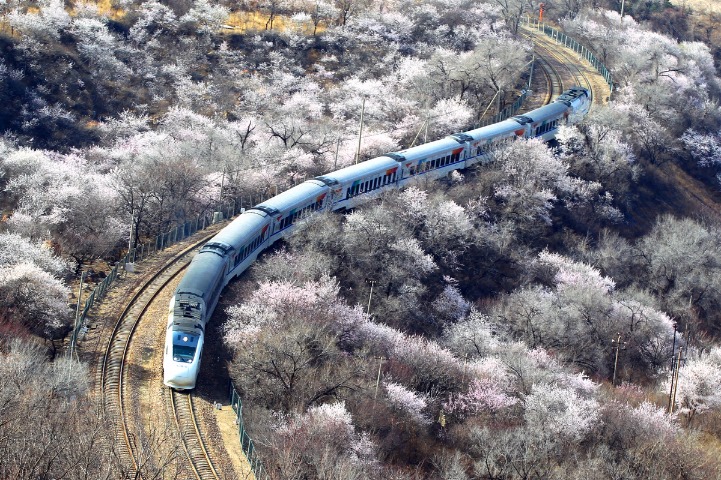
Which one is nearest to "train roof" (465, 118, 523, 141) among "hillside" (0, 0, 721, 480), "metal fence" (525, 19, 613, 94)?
"hillside" (0, 0, 721, 480)

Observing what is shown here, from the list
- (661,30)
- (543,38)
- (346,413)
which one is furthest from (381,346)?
(661,30)

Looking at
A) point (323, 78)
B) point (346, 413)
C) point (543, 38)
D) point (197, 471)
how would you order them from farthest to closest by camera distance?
point (543, 38), point (323, 78), point (346, 413), point (197, 471)

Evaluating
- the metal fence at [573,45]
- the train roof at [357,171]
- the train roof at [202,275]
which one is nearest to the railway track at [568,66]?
the metal fence at [573,45]

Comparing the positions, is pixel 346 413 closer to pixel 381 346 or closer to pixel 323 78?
pixel 381 346

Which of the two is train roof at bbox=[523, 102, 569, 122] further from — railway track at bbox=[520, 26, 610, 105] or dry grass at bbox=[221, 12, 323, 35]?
dry grass at bbox=[221, 12, 323, 35]

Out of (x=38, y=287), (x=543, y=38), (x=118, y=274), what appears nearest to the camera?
(x=38, y=287)

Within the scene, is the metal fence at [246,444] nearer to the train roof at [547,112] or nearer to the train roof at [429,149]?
the train roof at [429,149]

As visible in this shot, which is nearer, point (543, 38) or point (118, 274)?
point (118, 274)
